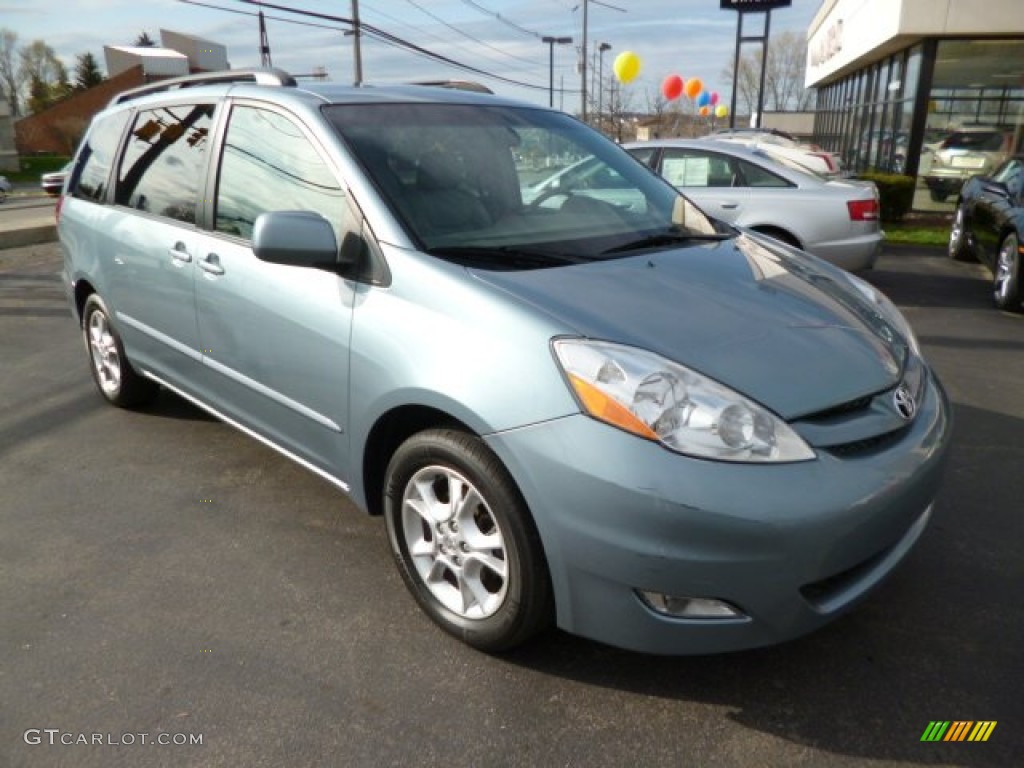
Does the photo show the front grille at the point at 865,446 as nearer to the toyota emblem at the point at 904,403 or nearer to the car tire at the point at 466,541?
the toyota emblem at the point at 904,403

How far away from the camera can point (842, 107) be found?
79.9ft

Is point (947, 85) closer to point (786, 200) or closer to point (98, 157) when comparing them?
point (786, 200)

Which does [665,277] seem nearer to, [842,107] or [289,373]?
[289,373]

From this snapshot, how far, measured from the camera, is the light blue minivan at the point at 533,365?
6.59ft

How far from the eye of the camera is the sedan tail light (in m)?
7.18

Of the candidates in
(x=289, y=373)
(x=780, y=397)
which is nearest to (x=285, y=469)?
(x=289, y=373)

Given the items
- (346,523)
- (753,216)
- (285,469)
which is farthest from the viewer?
(753,216)

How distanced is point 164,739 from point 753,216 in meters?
6.63

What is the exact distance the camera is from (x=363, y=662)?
2475 mm

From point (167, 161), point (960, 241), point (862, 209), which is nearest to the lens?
point (167, 161)

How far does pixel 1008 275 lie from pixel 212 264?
6.78 metres

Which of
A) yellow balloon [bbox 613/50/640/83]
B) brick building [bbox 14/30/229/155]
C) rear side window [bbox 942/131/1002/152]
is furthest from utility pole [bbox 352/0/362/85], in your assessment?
brick building [bbox 14/30/229/155]

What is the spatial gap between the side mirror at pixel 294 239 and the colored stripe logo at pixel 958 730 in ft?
7.42

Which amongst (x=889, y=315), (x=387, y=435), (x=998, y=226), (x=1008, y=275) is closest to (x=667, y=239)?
(x=889, y=315)
